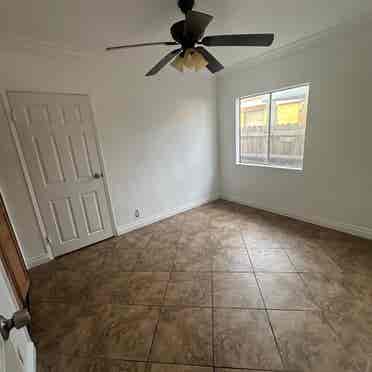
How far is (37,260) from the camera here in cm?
238

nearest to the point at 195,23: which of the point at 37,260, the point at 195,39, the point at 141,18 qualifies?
the point at 195,39

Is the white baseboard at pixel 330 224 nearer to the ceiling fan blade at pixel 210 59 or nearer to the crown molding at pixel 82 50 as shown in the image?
the crown molding at pixel 82 50

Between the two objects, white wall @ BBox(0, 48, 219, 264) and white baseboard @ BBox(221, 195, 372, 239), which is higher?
white wall @ BBox(0, 48, 219, 264)

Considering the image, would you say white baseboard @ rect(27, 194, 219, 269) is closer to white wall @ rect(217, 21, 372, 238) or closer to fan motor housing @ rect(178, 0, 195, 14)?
white wall @ rect(217, 21, 372, 238)

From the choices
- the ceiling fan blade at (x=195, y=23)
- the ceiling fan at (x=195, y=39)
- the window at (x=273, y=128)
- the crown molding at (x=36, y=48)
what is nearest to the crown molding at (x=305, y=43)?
the window at (x=273, y=128)

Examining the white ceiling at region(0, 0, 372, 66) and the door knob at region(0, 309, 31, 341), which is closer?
the door knob at region(0, 309, 31, 341)

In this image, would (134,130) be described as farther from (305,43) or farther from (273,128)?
(305,43)

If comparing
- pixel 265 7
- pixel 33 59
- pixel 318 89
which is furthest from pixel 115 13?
pixel 318 89

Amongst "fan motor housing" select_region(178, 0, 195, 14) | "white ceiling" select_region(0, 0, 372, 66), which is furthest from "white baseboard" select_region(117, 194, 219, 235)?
"fan motor housing" select_region(178, 0, 195, 14)

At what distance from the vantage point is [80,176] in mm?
2541

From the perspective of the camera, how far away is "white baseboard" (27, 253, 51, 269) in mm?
2338

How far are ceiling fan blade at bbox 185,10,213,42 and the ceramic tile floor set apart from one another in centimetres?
220

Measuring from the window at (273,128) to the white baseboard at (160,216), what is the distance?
110cm

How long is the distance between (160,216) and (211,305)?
76.7 inches
